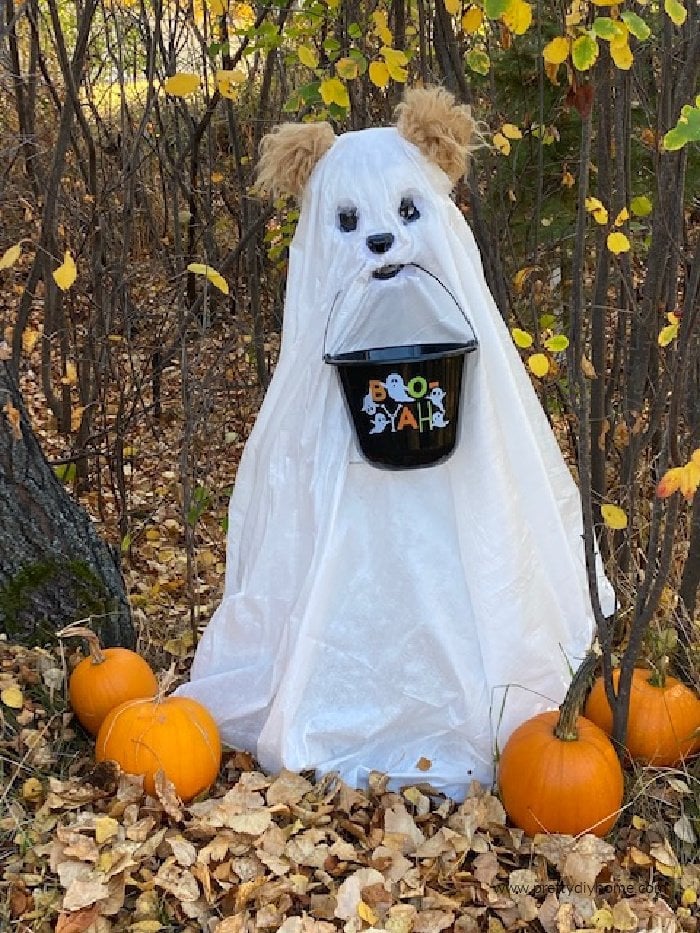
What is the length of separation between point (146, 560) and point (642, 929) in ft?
6.97

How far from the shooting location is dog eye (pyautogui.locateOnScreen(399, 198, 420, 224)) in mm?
1827

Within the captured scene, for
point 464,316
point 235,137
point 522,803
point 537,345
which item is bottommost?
point 522,803

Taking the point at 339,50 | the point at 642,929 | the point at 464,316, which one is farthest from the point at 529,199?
the point at 642,929

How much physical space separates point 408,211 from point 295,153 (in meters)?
0.27

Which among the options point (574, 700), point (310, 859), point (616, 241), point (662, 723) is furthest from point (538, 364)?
point (310, 859)

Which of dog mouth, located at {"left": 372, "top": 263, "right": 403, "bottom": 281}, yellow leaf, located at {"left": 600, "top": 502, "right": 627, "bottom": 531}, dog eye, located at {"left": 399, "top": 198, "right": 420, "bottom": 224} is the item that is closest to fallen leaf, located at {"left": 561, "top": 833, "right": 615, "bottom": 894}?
yellow leaf, located at {"left": 600, "top": 502, "right": 627, "bottom": 531}

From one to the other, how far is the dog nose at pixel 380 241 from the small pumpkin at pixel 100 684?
1.05 m

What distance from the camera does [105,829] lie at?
5.66 feet

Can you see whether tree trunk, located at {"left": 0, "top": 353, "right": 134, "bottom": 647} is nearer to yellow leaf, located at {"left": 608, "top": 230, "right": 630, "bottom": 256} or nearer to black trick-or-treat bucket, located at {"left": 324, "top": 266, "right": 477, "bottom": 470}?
black trick-or-treat bucket, located at {"left": 324, "top": 266, "right": 477, "bottom": 470}

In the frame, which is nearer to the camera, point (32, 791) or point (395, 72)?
point (32, 791)

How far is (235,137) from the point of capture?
335 cm

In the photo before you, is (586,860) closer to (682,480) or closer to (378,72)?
(682,480)

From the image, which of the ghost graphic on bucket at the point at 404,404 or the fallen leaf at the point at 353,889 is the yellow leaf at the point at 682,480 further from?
the fallen leaf at the point at 353,889

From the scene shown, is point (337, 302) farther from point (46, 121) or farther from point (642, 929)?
point (46, 121)
